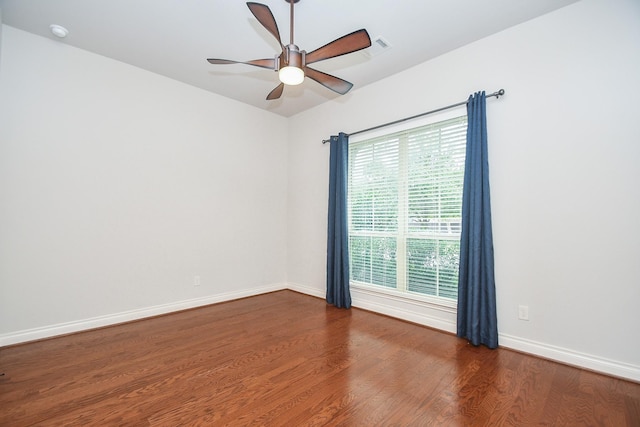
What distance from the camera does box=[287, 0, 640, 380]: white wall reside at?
2137mm

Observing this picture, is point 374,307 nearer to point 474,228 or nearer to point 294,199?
point 474,228

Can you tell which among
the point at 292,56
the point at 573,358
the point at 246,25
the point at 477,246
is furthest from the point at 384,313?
the point at 246,25

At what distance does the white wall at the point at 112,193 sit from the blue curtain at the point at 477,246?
2982 millimetres

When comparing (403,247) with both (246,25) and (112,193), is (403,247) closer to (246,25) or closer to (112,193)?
(246,25)

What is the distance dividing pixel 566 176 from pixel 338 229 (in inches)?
95.1

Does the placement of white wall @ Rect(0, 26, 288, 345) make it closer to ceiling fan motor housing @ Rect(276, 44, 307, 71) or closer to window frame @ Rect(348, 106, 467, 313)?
window frame @ Rect(348, 106, 467, 313)

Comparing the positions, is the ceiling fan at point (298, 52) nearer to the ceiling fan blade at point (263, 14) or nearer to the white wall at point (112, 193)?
the ceiling fan blade at point (263, 14)

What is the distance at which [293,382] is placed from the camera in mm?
2053

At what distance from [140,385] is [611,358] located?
347cm

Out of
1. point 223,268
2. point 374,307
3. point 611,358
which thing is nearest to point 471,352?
point 611,358

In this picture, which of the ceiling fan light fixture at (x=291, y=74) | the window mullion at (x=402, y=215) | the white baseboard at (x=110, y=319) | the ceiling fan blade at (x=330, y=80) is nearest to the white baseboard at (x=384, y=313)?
the white baseboard at (x=110, y=319)

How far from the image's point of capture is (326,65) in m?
3.24

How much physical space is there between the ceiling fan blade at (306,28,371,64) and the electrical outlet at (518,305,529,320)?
256cm

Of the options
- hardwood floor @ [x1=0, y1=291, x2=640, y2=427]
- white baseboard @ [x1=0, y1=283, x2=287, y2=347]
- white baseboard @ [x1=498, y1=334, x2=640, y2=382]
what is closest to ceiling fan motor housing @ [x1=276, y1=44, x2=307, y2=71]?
hardwood floor @ [x1=0, y1=291, x2=640, y2=427]
